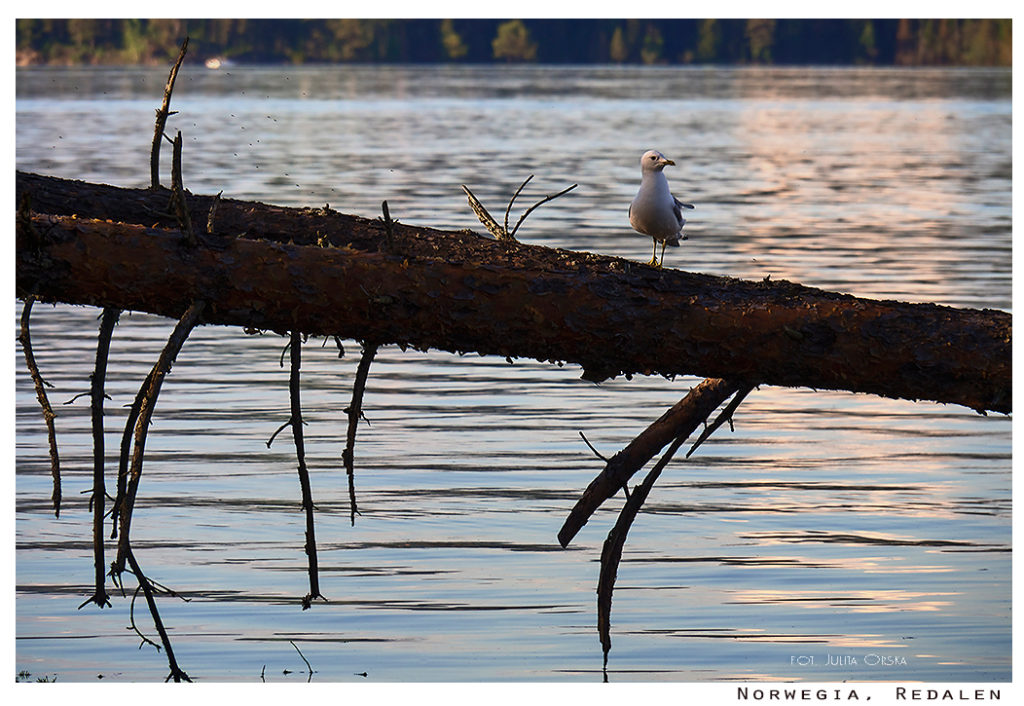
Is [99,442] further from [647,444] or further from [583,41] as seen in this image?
[583,41]

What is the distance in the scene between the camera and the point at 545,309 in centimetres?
506

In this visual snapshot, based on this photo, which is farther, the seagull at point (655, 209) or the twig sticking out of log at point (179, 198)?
the seagull at point (655, 209)

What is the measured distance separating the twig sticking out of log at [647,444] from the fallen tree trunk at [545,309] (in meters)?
0.40

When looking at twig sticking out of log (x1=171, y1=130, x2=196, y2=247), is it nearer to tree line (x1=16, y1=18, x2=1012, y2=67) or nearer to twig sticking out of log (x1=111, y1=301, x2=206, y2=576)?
twig sticking out of log (x1=111, y1=301, x2=206, y2=576)

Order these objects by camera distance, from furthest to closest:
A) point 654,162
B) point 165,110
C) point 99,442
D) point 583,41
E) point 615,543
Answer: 1. point 583,41
2. point 654,162
3. point 615,543
4. point 99,442
5. point 165,110

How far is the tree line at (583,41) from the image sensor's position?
237 feet

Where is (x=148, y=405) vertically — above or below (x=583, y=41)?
above

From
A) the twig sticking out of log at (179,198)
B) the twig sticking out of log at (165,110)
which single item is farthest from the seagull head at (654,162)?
the twig sticking out of log at (179,198)

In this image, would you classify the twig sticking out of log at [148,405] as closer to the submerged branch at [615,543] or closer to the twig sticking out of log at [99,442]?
the twig sticking out of log at [99,442]

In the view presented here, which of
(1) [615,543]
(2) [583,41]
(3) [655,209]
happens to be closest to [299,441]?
(1) [615,543]

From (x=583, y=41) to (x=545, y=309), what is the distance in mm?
123695

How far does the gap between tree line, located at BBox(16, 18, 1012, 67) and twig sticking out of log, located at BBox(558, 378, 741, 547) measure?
183 ft

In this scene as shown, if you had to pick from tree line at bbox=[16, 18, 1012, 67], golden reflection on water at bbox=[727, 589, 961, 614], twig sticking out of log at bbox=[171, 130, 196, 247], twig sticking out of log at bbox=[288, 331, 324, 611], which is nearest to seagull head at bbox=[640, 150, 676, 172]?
golden reflection on water at bbox=[727, 589, 961, 614]

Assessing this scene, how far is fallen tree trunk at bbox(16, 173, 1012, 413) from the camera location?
501 centimetres
